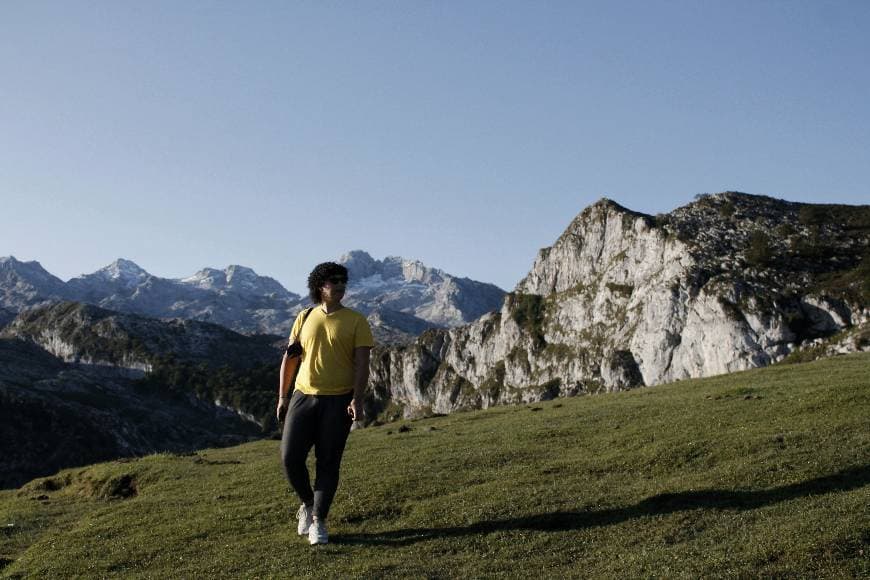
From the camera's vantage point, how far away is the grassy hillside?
12852 millimetres

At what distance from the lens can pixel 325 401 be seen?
Answer: 1528 centimetres

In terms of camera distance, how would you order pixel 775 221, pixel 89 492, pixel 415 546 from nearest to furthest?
pixel 415 546 < pixel 89 492 < pixel 775 221

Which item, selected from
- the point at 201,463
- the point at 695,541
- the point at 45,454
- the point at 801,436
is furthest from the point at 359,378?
the point at 45,454

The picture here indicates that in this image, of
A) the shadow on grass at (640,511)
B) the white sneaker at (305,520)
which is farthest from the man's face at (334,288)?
the shadow on grass at (640,511)

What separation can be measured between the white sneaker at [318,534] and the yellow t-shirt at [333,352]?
9.29 ft

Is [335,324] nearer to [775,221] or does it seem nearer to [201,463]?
[201,463]

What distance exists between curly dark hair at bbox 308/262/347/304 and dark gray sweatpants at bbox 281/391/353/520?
245 cm

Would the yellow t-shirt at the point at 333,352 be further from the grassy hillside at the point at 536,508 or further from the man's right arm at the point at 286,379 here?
the grassy hillside at the point at 536,508

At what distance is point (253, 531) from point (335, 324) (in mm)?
5860

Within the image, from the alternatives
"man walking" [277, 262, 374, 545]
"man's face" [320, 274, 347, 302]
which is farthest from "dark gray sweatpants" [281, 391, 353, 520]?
"man's face" [320, 274, 347, 302]

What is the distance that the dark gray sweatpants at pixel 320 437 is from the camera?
15180 mm

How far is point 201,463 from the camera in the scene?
97.7 feet

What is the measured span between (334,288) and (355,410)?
2.77m

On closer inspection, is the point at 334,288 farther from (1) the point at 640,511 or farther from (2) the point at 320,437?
(1) the point at 640,511
